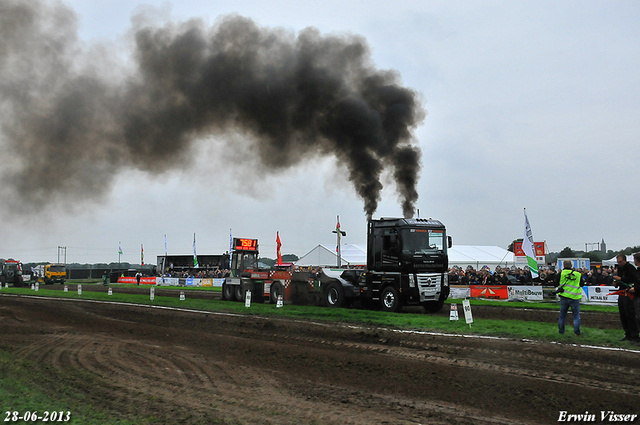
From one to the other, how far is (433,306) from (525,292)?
9.73 metres

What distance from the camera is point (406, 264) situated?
16844mm

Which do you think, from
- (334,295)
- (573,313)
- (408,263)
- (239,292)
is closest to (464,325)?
(573,313)

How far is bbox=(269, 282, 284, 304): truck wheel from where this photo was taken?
22.2 m

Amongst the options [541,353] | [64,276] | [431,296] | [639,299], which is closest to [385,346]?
[541,353]

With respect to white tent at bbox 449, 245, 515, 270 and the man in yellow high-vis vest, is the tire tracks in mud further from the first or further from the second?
white tent at bbox 449, 245, 515, 270

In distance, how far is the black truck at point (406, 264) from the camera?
55.3ft

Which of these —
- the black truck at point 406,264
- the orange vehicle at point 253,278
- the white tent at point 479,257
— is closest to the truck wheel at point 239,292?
the orange vehicle at point 253,278

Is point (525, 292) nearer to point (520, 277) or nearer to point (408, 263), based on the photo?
point (520, 277)

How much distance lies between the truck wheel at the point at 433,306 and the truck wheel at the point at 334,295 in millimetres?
3251

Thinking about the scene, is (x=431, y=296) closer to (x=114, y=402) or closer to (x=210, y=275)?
(x=114, y=402)

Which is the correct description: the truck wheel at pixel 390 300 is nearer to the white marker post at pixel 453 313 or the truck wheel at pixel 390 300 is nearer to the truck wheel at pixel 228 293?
the white marker post at pixel 453 313

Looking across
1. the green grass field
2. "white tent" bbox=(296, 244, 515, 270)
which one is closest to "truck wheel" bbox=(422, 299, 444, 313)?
the green grass field

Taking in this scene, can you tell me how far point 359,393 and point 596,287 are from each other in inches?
787

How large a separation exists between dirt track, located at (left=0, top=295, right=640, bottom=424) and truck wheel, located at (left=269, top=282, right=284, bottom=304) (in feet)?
28.1
